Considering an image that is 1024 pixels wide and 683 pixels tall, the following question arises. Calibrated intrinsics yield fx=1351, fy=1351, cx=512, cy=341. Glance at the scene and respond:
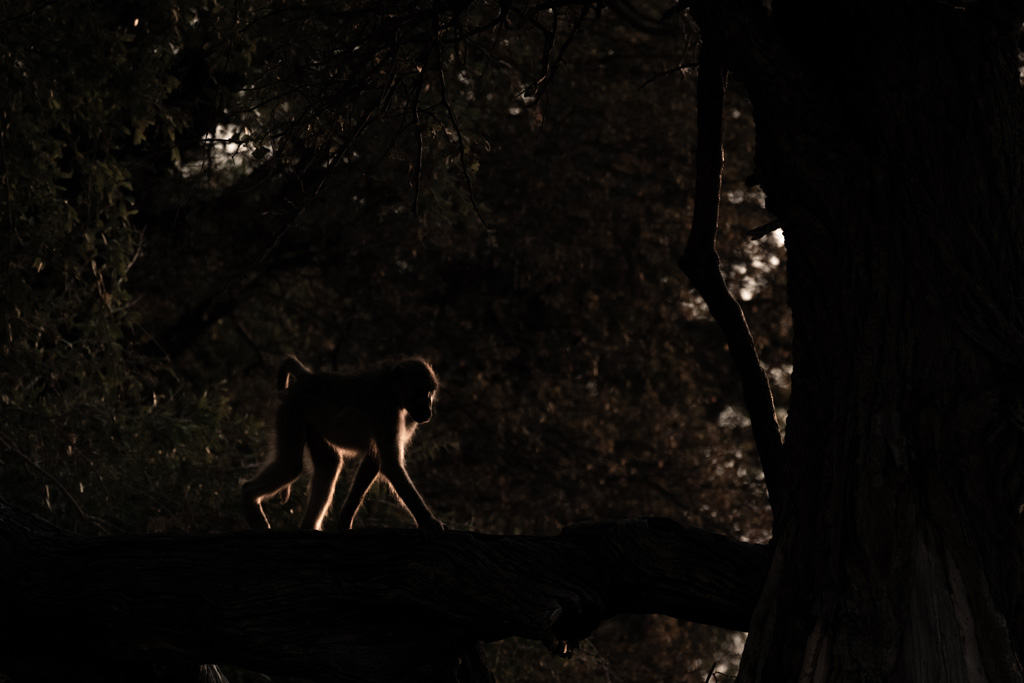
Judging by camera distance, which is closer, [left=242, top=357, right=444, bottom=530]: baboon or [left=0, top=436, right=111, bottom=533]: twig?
[left=242, top=357, right=444, bottom=530]: baboon

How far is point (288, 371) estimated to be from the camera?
782 centimetres

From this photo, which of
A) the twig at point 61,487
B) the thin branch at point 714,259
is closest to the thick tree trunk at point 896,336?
the thin branch at point 714,259

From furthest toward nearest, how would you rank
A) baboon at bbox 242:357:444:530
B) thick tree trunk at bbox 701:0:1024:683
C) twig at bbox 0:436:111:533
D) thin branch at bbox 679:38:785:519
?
twig at bbox 0:436:111:533
baboon at bbox 242:357:444:530
thin branch at bbox 679:38:785:519
thick tree trunk at bbox 701:0:1024:683

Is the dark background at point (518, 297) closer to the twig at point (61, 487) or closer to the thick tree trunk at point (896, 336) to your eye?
the twig at point (61, 487)

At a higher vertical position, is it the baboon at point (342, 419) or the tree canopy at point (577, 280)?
the tree canopy at point (577, 280)

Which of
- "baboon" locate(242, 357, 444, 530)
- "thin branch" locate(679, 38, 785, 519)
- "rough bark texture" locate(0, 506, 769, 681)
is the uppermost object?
"thin branch" locate(679, 38, 785, 519)

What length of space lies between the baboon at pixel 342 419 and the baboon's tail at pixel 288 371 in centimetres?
1

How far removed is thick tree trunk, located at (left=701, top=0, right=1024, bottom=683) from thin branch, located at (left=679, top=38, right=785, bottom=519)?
1.26 m

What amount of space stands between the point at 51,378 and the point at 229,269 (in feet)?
19.5

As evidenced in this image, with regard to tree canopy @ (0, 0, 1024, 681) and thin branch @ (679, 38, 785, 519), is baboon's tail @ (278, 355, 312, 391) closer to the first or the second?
tree canopy @ (0, 0, 1024, 681)

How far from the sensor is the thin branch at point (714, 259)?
703 cm

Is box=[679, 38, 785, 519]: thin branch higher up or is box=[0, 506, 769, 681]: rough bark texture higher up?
box=[679, 38, 785, 519]: thin branch

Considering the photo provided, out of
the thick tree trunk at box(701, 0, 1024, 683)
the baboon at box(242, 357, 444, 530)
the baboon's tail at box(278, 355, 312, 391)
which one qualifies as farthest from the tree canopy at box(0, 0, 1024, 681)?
the baboon at box(242, 357, 444, 530)

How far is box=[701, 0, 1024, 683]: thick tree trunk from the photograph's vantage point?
4.94 meters
